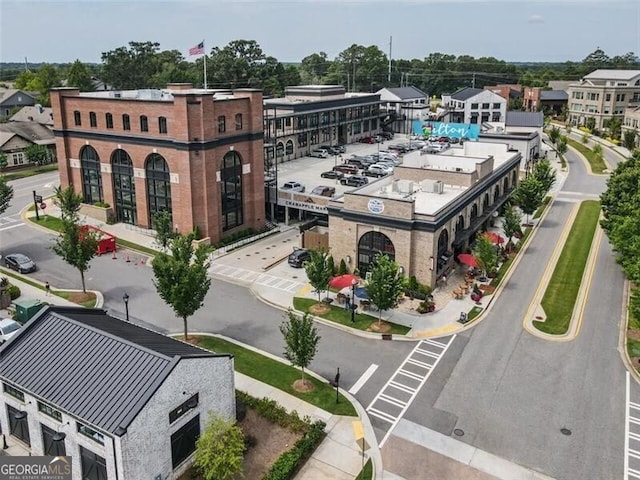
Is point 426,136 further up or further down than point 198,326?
further up

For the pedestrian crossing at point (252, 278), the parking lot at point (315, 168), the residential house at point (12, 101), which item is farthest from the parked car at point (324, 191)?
the residential house at point (12, 101)

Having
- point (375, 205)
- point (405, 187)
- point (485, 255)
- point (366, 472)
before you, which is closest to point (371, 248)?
point (375, 205)

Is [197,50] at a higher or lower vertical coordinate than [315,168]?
higher

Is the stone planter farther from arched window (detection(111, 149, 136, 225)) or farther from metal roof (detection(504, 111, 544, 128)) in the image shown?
metal roof (detection(504, 111, 544, 128))

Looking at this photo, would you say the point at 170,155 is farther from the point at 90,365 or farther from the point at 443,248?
the point at 90,365

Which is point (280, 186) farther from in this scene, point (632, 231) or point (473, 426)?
point (473, 426)

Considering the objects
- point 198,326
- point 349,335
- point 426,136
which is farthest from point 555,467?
Answer: point 426,136
